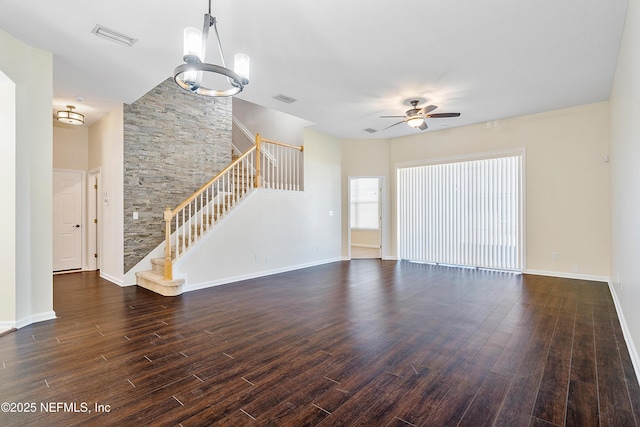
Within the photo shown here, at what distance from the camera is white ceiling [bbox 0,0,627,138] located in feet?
9.47

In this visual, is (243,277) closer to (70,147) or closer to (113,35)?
(113,35)

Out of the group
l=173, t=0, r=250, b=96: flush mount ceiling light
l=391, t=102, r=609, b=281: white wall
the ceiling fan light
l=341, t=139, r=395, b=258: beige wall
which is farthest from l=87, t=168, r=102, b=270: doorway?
l=391, t=102, r=609, b=281: white wall

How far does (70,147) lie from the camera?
21.8ft

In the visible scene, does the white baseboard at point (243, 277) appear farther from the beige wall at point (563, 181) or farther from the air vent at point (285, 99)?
the beige wall at point (563, 181)

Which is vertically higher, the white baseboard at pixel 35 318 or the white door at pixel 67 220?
the white door at pixel 67 220

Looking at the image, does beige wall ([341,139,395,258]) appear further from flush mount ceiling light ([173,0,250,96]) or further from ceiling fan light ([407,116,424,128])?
flush mount ceiling light ([173,0,250,96])

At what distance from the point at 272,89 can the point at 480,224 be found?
5.15 meters

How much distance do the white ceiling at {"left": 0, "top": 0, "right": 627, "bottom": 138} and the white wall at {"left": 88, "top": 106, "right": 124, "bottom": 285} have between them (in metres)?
0.51

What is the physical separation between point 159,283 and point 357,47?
172 inches

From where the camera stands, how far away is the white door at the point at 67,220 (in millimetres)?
6565

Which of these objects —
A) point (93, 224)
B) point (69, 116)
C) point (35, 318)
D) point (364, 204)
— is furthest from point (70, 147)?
point (364, 204)

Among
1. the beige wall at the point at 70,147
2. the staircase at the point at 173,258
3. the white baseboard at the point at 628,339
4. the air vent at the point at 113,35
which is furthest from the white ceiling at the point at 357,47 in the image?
the white baseboard at the point at 628,339

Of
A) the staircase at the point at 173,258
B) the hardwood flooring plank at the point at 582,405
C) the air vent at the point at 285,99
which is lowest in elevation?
the hardwood flooring plank at the point at 582,405

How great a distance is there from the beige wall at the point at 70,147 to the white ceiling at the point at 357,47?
1.27 meters
